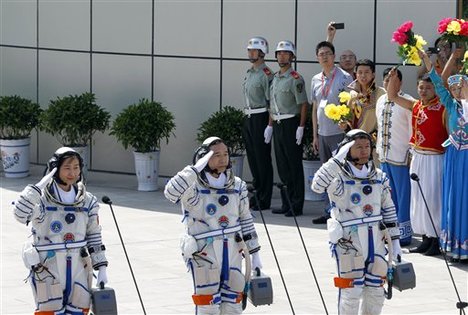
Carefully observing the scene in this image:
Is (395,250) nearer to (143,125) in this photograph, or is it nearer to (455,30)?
(455,30)

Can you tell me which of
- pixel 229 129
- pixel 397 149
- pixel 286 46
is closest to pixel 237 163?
pixel 229 129

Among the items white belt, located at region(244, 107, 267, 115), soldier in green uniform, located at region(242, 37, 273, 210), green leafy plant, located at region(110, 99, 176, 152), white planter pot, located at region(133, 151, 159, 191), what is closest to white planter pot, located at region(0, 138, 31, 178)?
green leafy plant, located at region(110, 99, 176, 152)

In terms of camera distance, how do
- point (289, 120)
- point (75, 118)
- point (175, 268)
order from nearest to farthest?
1. point (175, 268)
2. point (289, 120)
3. point (75, 118)

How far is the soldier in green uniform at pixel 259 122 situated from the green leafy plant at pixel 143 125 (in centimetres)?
171

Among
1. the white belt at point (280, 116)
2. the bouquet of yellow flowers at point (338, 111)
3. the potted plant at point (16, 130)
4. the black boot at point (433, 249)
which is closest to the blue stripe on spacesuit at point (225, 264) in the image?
the bouquet of yellow flowers at point (338, 111)

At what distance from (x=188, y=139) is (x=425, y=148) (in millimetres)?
5933

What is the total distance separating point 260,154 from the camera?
17938 millimetres

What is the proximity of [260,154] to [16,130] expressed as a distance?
16.3 ft

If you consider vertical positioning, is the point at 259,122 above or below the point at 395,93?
below

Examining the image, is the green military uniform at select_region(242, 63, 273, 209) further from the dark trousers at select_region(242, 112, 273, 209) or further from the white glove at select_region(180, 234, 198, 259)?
the white glove at select_region(180, 234, 198, 259)

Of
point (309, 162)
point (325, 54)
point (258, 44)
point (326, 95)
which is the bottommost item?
point (309, 162)

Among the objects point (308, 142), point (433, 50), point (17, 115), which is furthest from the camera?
point (17, 115)

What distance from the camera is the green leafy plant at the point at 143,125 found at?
19188 millimetres

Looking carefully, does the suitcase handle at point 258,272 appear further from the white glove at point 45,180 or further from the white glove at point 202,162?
the white glove at point 45,180
